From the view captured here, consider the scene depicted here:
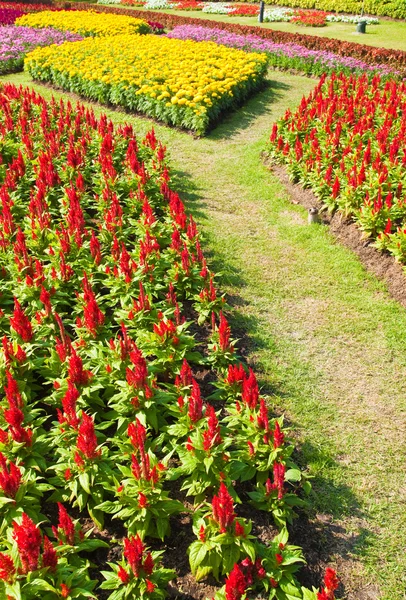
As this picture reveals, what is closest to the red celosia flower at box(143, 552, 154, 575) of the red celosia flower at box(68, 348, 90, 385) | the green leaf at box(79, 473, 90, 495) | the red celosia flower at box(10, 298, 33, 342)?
the green leaf at box(79, 473, 90, 495)

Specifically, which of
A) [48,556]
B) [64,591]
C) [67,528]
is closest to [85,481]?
[67,528]

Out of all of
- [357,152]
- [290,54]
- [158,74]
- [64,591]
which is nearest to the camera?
[64,591]

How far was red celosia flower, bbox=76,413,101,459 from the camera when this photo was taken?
11.1 ft

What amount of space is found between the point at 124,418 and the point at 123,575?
1.30 meters

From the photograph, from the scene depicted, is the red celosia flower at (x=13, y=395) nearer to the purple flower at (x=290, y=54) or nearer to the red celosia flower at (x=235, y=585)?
the red celosia flower at (x=235, y=585)

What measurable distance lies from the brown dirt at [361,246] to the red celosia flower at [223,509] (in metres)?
3.97

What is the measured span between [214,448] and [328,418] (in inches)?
60.7

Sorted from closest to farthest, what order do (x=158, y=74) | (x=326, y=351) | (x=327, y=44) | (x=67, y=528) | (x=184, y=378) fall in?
(x=67, y=528) → (x=184, y=378) → (x=326, y=351) → (x=158, y=74) → (x=327, y=44)

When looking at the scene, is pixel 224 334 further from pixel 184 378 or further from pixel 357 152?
pixel 357 152

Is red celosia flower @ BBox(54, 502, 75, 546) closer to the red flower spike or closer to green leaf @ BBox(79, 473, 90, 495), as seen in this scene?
the red flower spike

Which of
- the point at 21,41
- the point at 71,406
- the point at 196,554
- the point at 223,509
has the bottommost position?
the point at 196,554

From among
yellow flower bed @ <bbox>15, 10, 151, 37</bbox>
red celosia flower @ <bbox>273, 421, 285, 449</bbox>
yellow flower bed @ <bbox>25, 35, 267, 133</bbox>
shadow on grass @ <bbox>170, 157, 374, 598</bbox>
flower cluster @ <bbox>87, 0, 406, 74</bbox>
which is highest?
yellow flower bed @ <bbox>15, 10, 151, 37</bbox>

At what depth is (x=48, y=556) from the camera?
2875 millimetres

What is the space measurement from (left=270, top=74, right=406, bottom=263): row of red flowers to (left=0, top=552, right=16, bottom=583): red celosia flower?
17.6 feet
